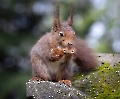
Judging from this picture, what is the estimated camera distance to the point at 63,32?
4980 millimetres

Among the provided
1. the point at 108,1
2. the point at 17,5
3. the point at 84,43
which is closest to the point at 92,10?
the point at 108,1

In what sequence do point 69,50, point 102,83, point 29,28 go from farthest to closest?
point 29,28 → point 102,83 → point 69,50

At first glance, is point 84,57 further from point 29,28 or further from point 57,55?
point 29,28

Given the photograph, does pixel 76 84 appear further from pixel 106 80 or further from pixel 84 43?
pixel 84 43

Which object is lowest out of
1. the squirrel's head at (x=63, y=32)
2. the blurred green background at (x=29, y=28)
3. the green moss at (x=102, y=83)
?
the green moss at (x=102, y=83)

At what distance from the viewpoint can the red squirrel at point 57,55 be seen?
195 inches

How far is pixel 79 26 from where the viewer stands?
12.1 metres

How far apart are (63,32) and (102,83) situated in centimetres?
62

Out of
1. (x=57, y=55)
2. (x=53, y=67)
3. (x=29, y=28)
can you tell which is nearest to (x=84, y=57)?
(x=53, y=67)

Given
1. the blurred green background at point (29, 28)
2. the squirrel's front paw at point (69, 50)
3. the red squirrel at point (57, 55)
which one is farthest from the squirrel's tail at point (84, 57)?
the blurred green background at point (29, 28)

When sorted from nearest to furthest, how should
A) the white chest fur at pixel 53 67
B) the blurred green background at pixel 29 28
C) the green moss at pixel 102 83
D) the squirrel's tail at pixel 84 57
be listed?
the green moss at pixel 102 83
the white chest fur at pixel 53 67
the squirrel's tail at pixel 84 57
the blurred green background at pixel 29 28

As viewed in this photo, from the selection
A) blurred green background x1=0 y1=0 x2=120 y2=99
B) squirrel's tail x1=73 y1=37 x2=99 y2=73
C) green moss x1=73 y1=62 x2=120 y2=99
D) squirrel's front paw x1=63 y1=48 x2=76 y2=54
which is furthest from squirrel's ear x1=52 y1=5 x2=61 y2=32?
blurred green background x1=0 y1=0 x2=120 y2=99

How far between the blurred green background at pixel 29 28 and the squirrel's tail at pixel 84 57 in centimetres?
538

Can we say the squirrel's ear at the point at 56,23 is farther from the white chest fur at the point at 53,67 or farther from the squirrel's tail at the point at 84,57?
the squirrel's tail at the point at 84,57
